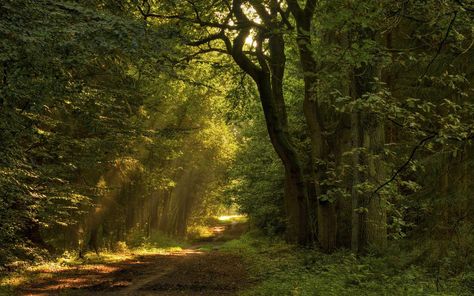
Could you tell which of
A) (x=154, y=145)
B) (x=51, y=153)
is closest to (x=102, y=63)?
(x=51, y=153)

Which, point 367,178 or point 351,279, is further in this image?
point 367,178

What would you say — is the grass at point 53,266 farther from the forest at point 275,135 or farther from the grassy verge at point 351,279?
the grassy verge at point 351,279

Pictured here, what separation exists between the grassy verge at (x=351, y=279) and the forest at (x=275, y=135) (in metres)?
0.06

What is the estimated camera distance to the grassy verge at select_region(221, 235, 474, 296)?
8.11 meters

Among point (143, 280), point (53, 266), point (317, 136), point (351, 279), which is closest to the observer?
point (351, 279)

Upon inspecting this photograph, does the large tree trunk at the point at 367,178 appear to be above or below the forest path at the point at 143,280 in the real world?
above

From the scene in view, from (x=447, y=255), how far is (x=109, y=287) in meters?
8.43

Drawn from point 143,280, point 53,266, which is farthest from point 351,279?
point 53,266

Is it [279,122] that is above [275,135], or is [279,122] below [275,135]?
above

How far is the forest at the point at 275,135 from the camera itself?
22.9 feet

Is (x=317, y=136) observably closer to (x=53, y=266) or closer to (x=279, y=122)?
(x=279, y=122)

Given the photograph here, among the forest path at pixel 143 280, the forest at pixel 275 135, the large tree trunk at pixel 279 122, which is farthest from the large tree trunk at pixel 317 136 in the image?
the forest path at pixel 143 280

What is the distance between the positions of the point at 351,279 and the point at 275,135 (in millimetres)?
7060

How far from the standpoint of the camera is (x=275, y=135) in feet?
52.1
